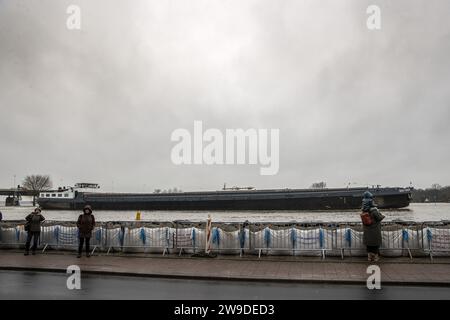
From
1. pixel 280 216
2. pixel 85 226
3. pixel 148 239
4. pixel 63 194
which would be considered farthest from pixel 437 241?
pixel 63 194

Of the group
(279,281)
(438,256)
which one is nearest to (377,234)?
(438,256)

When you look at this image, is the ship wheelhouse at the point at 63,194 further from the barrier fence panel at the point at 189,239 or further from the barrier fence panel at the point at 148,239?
the barrier fence panel at the point at 189,239

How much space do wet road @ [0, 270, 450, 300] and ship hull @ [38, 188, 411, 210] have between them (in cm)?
5558

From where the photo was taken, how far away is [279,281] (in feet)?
29.8

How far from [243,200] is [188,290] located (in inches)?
2307

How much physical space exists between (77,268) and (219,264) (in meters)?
4.25

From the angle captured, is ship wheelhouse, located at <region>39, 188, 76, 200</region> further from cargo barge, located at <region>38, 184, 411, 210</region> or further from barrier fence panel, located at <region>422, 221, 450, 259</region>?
barrier fence panel, located at <region>422, 221, 450, 259</region>

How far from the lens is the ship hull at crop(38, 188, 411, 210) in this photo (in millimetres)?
61375

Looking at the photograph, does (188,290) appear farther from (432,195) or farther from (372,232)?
(432,195)

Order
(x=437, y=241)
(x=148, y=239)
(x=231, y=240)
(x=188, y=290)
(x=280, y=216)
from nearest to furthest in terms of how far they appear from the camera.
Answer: (x=188, y=290) < (x=437, y=241) < (x=231, y=240) < (x=148, y=239) < (x=280, y=216)

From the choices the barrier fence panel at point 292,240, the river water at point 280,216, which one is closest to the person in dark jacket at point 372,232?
the barrier fence panel at point 292,240

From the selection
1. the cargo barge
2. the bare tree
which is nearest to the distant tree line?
the cargo barge

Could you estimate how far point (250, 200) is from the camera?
66.2 m
